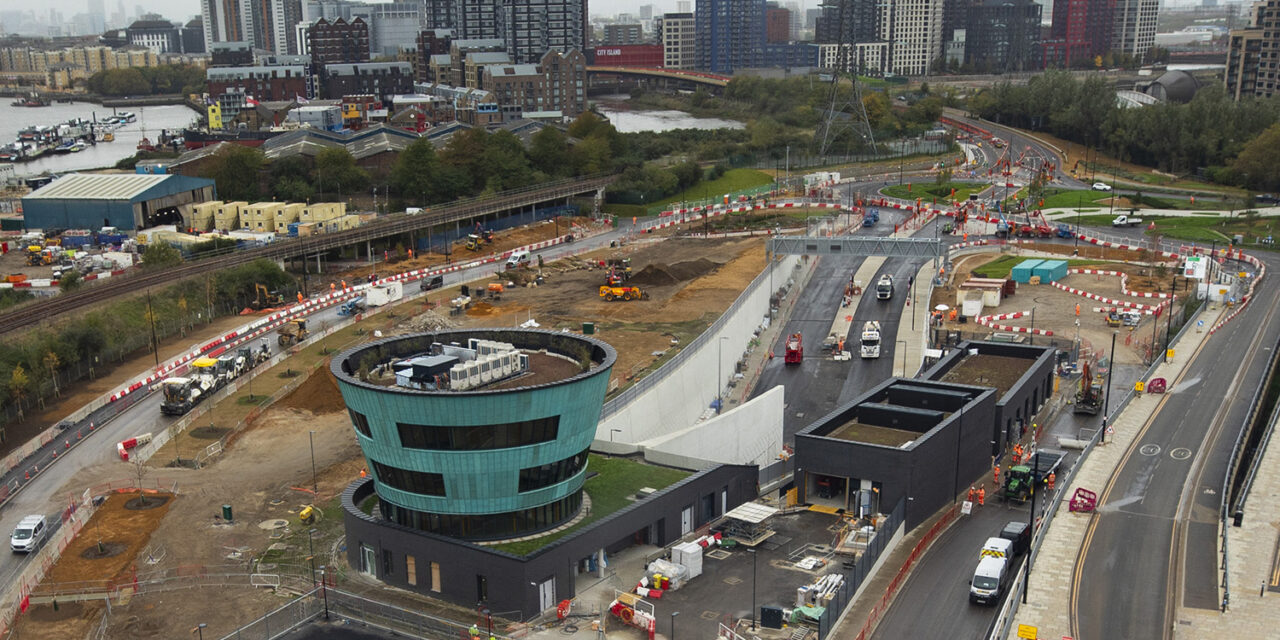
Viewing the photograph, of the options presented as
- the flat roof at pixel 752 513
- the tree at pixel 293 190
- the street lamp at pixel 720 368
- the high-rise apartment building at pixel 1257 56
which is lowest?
the street lamp at pixel 720 368

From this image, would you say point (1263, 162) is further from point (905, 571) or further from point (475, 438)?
point (475, 438)

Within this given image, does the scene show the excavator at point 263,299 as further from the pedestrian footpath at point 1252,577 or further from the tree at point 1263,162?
the tree at point 1263,162

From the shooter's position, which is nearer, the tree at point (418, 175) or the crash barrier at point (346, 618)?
the crash barrier at point (346, 618)

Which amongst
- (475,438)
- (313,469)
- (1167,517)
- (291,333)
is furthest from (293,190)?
(1167,517)

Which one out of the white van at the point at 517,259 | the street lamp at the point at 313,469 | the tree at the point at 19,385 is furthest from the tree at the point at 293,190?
the street lamp at the point at 313,469

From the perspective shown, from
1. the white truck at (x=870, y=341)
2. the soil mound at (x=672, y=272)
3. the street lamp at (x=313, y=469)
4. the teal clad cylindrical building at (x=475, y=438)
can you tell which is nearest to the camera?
the teal clad cylindrical building at (x=475, y=438)

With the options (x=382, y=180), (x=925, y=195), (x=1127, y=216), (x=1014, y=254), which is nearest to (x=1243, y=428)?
(x=1014, y=254)

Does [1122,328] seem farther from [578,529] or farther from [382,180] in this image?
[382,180]
